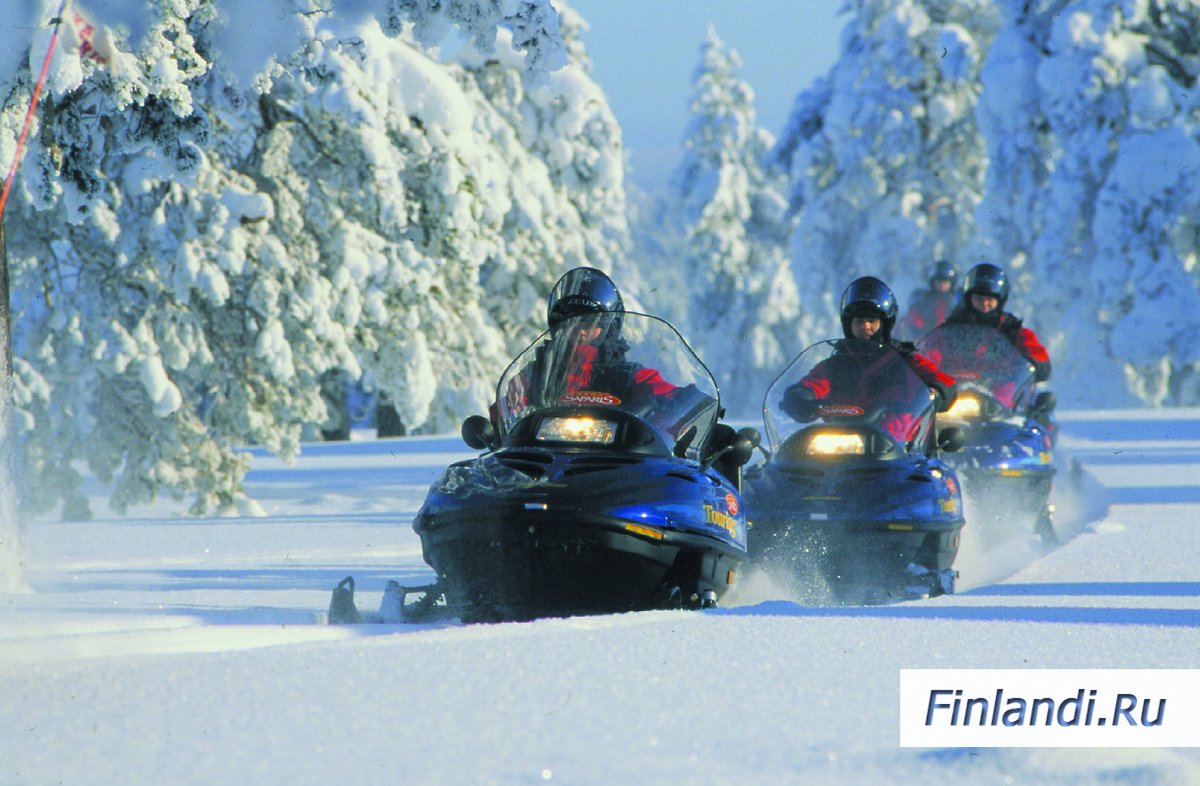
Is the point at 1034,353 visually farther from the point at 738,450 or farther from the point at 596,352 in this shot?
the point at 596,352

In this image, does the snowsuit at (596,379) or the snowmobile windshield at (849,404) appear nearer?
the snowsuit at (596,379)

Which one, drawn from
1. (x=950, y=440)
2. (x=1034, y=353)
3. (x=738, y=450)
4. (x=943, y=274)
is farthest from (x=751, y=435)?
(x=943, y=274)

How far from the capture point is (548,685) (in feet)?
15.8

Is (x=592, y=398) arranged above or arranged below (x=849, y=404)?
below

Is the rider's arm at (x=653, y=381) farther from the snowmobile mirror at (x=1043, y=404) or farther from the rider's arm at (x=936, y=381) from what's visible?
the snowmobile mirror at (x=1043, y=404)

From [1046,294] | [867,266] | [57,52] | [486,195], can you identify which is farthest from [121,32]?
[867,266]

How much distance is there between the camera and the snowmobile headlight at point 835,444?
29.9ft

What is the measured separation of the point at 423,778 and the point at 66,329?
11.4 meters

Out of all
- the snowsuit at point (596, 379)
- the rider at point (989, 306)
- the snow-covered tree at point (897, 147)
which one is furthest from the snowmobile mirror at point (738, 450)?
the snow-covered tree at point (897, 147)

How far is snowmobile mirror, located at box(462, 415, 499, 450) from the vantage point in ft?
26.4

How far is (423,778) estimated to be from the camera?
3.86 meters

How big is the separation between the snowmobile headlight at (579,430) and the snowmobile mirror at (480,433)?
718mm

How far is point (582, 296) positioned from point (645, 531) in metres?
1.78

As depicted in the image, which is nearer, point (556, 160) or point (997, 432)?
point (997, 432)
